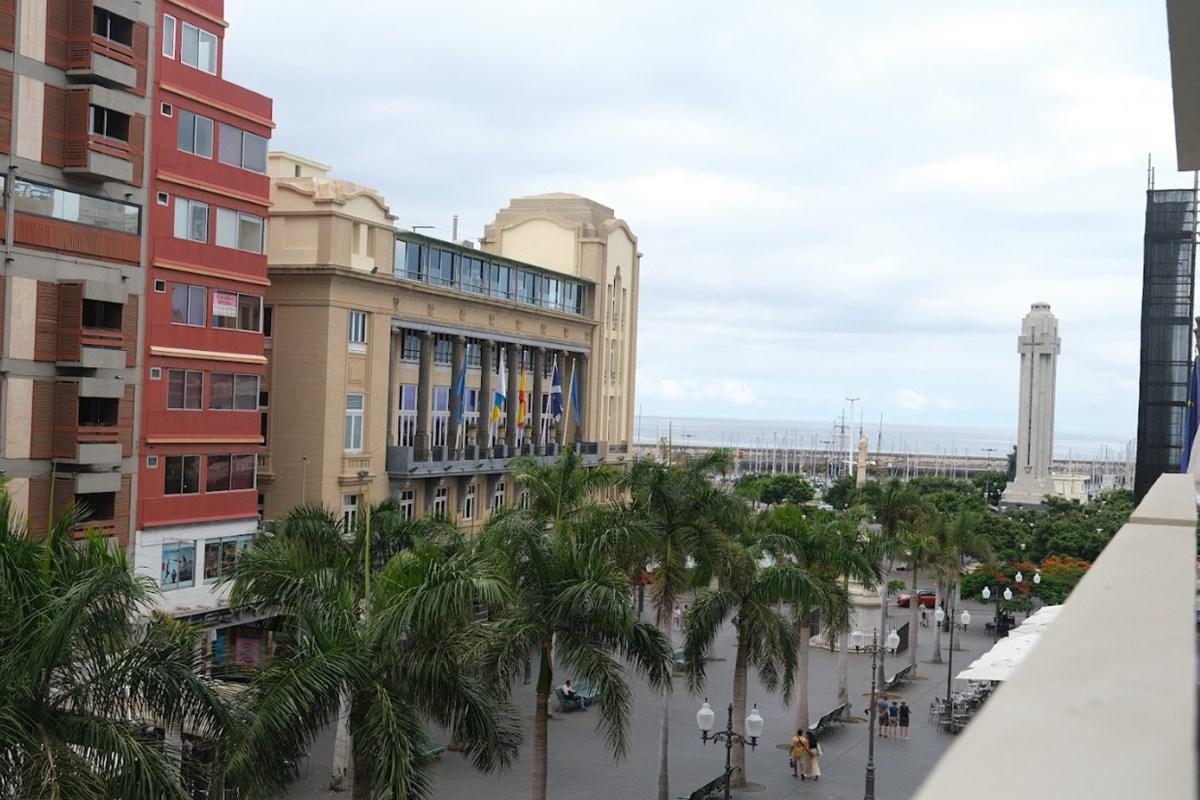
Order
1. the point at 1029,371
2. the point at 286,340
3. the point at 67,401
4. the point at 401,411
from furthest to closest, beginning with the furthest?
the point at 1029,371 < the point at 401,411 < the point at 286,340 < the point at 67,401

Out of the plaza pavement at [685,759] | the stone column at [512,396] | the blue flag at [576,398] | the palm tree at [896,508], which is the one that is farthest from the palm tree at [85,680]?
the blue flag at [576,398]

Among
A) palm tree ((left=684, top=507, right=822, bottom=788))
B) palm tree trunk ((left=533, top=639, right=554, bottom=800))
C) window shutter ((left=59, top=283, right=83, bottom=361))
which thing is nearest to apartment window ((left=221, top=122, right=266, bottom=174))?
window shutter ((left=59, top=283, right=83, bottom=361))

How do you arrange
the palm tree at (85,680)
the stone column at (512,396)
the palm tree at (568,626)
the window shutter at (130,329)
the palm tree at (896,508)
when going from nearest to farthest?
the palm tree at (85,680), the palm tree at (568,626), the window shutter at (130,329), the palm tree at (896,508), the stone column at (512,396)

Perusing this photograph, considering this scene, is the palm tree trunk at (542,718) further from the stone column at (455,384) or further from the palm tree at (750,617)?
the stone column at (455,384)

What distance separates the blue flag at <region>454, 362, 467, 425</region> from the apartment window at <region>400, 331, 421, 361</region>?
2853 millimetres

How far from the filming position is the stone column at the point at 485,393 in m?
57.7

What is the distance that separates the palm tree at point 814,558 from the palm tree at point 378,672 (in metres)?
19.1

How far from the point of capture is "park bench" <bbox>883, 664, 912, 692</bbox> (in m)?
49.0

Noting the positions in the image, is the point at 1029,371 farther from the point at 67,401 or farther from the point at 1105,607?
the point at 1105,607

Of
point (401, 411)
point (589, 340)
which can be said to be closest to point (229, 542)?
point (401, 411)

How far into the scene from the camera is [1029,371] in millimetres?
137750

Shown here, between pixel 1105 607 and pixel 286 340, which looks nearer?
pixel 1105 607

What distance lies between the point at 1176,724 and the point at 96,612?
495 inches

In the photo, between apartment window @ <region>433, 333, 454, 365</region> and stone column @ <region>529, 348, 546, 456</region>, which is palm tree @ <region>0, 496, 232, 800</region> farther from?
stone column @ <region>529, 348, 546, 456</region>
